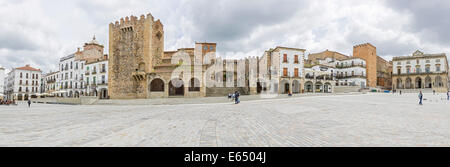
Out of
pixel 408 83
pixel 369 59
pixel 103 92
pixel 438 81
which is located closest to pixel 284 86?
pixel 369 59

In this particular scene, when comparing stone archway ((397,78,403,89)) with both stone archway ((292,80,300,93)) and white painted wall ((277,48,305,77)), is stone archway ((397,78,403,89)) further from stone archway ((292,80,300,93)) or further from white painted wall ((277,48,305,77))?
stone archway ((292,80,300,93))

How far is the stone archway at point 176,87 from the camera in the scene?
90.3 feet

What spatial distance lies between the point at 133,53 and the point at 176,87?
29.7ft

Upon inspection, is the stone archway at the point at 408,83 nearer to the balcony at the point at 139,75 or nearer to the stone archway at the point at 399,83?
the stone archway at the point at 399,83

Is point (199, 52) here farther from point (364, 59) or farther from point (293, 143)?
point (364, 59)

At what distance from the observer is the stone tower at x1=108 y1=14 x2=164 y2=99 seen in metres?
29.0

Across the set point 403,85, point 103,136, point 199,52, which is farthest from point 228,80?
point 403,85

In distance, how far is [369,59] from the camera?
5150 cm

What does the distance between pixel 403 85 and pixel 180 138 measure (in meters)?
64.6

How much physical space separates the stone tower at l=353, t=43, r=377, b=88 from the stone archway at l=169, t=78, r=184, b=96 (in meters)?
49.3

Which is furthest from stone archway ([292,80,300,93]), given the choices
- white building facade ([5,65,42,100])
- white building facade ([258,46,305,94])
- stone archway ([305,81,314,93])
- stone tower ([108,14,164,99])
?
white building facade ([5,65,42,100])

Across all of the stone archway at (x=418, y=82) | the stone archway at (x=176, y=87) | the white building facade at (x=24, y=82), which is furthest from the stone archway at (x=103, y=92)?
the stone archway at (x=418, y=82)

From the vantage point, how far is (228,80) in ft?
106

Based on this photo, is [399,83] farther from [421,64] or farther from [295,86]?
[295,86]
